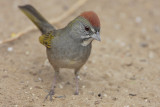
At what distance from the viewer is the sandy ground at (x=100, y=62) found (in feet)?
16.7

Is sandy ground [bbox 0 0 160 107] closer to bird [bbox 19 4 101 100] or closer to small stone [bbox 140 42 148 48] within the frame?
small stone [bbox 140 42 148 48]

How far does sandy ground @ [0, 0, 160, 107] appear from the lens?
5090mm

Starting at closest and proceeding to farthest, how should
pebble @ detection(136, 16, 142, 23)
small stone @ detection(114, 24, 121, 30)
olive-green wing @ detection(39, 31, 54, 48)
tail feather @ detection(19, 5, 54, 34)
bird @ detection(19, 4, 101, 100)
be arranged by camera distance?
bird @ detection(19, 4, 101, 100) < olive-green wing @ detection(39, 31, 54, 48) < tail feather @ detection(19, 5, 54, 34) < small stone @ detection(114, 24, 121, 30) < pebble @ detection(136, 16, 142, 23)

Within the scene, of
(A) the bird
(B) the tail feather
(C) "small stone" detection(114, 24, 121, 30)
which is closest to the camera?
(A) the bird

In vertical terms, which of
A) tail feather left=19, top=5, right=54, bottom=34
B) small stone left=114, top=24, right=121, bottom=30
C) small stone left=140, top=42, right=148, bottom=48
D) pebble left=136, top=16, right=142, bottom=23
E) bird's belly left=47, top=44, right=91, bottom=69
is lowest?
bird's belly left=47, top=44, right=91, bottom=69

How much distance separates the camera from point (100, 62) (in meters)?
6.76

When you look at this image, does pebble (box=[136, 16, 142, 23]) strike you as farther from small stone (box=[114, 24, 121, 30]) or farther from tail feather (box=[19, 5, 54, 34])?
tail feather (box=[19, 5, 54, 34])

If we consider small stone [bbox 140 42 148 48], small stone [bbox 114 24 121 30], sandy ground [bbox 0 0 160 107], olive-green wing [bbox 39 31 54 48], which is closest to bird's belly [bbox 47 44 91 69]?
olive-green wing [bbox 39 31 54 48]

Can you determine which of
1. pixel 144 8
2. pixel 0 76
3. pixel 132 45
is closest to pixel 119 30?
pixel 132 45

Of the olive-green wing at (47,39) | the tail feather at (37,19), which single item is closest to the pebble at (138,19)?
the tail feather at (37,19)

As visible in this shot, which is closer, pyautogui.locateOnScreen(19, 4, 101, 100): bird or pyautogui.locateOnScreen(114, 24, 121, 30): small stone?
pyautogui.locateOnScreen(19, 4, 101, 100): bird

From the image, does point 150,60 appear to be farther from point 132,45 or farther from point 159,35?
point 159,35

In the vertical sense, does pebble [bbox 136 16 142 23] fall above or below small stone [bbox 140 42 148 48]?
above

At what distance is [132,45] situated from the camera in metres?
7.93
